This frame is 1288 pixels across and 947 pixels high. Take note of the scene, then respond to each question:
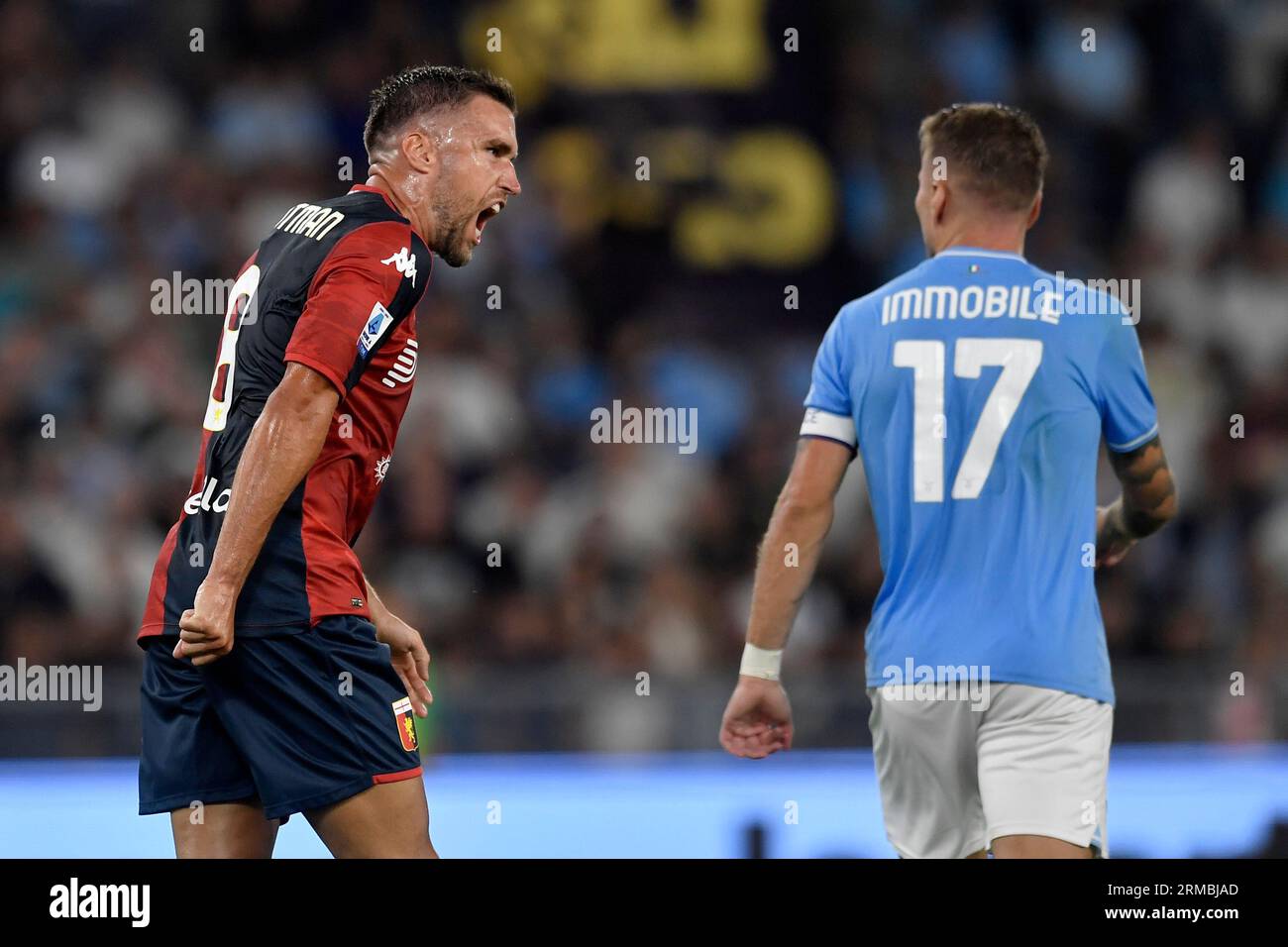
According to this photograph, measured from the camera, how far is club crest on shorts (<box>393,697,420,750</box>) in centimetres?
344

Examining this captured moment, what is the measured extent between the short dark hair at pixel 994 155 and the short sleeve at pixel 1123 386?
367 millimetres

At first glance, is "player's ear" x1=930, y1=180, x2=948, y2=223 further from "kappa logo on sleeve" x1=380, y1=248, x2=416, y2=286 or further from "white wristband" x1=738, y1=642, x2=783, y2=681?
"kappa logo on sleeve" x1=380, y1=248, x2=416, y2=286

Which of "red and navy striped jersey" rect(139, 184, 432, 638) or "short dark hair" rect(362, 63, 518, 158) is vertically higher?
"short dark hair" rect(362, 63, 518, 158)

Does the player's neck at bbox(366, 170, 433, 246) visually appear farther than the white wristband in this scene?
No

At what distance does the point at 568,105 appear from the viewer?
33.3 feet

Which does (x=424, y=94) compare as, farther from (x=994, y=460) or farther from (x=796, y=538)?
(x=994, y=460)

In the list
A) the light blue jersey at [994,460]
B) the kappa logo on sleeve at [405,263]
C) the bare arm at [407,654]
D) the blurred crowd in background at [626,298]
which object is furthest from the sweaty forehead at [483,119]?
the blurred crowd in background at [626,298]

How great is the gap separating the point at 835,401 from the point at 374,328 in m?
1.08

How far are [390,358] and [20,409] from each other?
16.6 ft

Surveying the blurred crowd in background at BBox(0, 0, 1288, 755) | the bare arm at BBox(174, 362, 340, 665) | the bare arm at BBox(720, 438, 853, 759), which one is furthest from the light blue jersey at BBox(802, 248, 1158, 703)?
the blurred crowd in background at BBox(0, 0, 1288, 755)

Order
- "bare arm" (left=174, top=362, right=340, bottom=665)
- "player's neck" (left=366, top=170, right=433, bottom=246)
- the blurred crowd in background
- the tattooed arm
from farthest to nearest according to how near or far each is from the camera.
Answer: the blurred crowd in background
the tattooed arm
"player's neck" (left=366, top=170, right=433, bottom=246)
"bare arm" (left=174, top=362, right=340, bottom=665)
